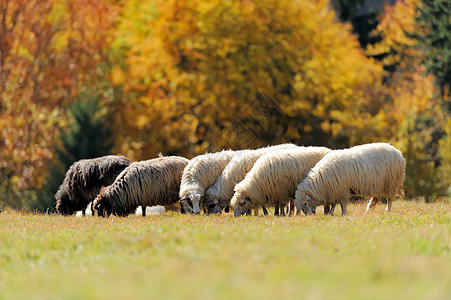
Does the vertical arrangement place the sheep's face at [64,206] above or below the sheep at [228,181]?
below

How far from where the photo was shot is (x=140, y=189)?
17453 millimetres

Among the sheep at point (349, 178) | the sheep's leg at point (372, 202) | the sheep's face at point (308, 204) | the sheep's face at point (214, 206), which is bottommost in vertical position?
the sheep's face at point (214, 206)

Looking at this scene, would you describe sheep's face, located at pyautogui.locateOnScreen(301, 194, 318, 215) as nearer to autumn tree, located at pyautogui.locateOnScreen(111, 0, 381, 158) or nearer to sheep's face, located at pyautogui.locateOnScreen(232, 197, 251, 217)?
sheep's face, located at pyautogui.locateOnScreen(232, 197, 251, 217)

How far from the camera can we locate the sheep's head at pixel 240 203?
51.9 ft

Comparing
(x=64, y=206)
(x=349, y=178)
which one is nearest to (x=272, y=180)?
(x=349, y=178)

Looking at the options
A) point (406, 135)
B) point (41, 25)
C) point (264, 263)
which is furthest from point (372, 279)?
point (41, 25)

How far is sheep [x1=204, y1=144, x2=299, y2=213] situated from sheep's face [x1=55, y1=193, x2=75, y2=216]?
4816 mm

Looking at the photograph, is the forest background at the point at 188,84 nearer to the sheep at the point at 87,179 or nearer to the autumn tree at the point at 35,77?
→ the autumn tree at the point at 35,77

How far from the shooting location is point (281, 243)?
853 cm

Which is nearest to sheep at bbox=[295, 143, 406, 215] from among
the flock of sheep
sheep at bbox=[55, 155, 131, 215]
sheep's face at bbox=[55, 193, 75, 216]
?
the flock of sheep

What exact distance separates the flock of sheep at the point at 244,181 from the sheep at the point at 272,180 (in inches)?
0.9

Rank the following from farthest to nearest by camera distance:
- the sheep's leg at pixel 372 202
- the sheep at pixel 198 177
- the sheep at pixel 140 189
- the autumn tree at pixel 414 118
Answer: the autumn tree at pixel 414 118 < the sheep at pixel 140 189 < the sheep at pixel 198 177 < the sheep's leg at pixel 372 202

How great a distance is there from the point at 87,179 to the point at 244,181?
553 centimetres

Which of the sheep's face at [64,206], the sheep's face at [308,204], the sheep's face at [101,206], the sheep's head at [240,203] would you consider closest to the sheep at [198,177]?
the sheep's head at [240,203]
